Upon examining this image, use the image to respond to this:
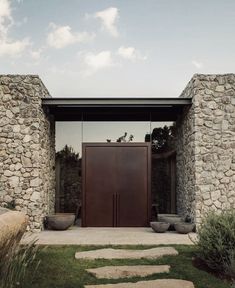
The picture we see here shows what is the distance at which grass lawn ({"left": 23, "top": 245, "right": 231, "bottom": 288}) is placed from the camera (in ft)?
17.7

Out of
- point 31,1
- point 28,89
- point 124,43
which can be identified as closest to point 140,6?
point 124,43

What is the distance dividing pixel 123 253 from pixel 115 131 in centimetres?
482

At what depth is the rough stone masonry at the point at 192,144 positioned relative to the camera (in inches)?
379

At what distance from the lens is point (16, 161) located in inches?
387

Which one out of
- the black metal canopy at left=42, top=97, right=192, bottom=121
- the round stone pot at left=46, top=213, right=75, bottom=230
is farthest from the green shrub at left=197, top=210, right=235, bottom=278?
the black metal canopy at left=42, top=97, right=192, bottom=121

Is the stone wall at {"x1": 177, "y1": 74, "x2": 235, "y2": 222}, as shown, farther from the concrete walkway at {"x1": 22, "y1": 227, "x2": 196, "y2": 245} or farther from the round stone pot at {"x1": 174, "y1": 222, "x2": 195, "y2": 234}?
the concrete walkway at {"x1": 22, "y1": 227, "x2": 196, "y2": 245}

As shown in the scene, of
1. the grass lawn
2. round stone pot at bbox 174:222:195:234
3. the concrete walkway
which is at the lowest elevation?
the grass lawn

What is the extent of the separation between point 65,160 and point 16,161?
6.37ft

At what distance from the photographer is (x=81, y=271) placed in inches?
233

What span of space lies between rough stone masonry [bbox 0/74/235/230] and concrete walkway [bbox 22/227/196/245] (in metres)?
0.75

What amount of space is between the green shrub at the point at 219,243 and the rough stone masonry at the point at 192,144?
3269 mm

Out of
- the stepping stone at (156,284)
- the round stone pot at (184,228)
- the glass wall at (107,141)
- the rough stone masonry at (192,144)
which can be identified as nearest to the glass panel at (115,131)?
the glass wall at (107,141)

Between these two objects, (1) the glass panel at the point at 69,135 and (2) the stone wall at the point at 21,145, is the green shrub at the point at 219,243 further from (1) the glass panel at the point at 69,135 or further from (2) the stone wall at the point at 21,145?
(1) the glass panel at the point at 69,135

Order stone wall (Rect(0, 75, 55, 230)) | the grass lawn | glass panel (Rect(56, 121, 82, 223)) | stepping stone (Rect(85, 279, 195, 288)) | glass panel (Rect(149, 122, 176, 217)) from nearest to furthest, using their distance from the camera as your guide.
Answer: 1. stepping stone (Rect(85, 279, 195, 288))
2. the grass lawn
3. stone wall (Rect(0, 75, 55, 230))
4. glass panel (Rect(149, 122, 176, 217))
5. glass panel (Rect(56, 121, 82, 223))
